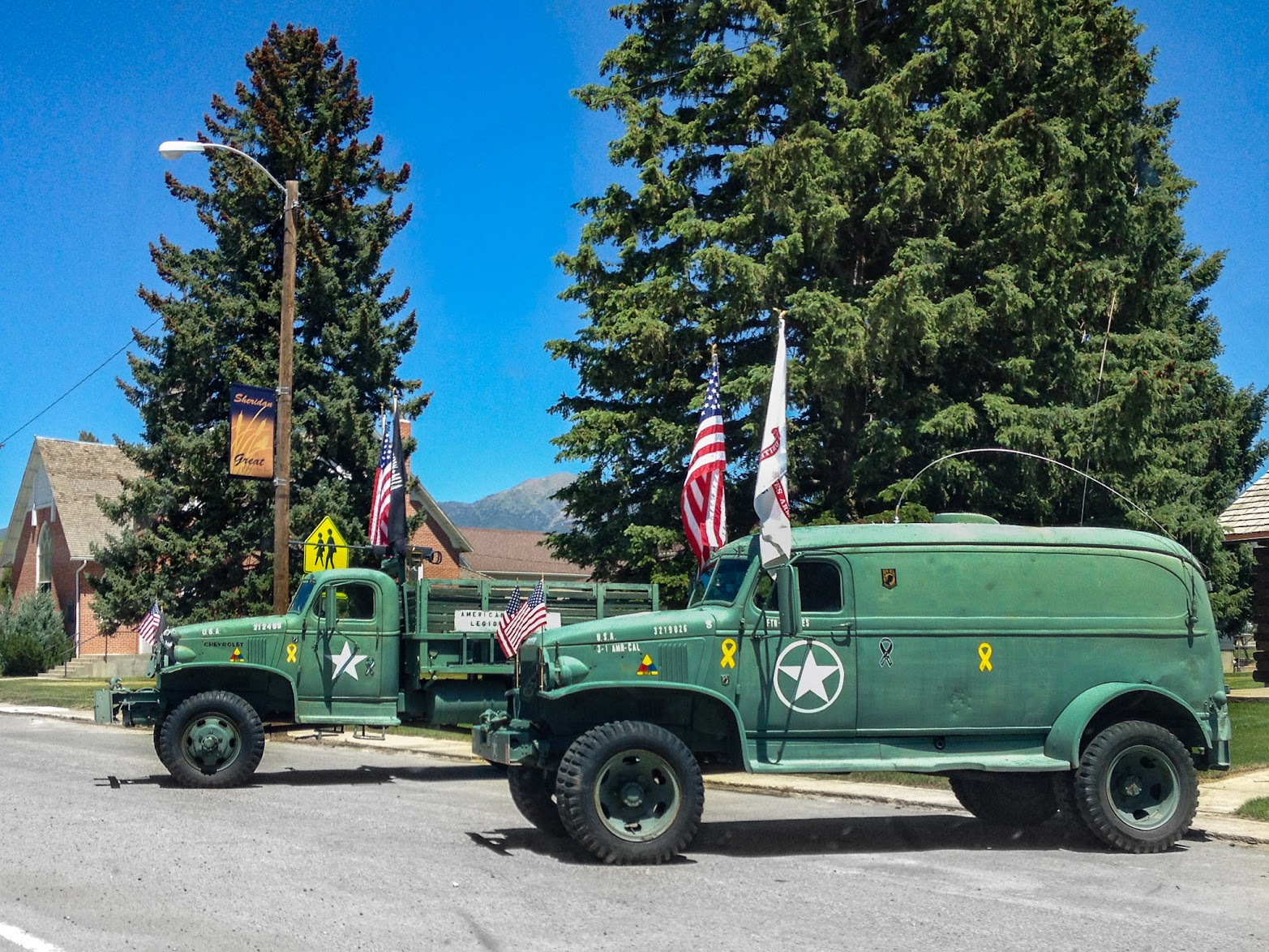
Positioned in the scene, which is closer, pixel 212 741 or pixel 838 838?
pixel 838 838

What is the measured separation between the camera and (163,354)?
99.2 ft

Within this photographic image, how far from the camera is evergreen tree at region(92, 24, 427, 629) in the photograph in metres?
28.8

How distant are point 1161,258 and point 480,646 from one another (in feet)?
58.2

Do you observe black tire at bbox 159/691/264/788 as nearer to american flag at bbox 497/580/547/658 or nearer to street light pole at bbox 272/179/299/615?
american flag at bbox 497/580/547/658

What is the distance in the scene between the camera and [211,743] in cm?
1434

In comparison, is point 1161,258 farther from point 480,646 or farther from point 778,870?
point 778,870

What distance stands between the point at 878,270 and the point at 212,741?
1419 centimetres

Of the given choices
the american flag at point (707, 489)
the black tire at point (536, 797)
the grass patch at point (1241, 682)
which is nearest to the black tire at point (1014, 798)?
the black tire at point (536, 797)

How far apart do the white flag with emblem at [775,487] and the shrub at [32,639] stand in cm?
3842

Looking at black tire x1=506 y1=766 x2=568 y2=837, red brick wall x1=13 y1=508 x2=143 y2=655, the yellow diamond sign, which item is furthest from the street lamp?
red brick wall x1=13 y1=508 x2=143 y2=655

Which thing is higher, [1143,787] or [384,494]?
[384,494]

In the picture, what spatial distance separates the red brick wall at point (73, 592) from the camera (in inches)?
1766

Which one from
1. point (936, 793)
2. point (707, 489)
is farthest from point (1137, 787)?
point (707, 489)

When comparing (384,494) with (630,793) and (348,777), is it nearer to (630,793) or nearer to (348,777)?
(348,777)
